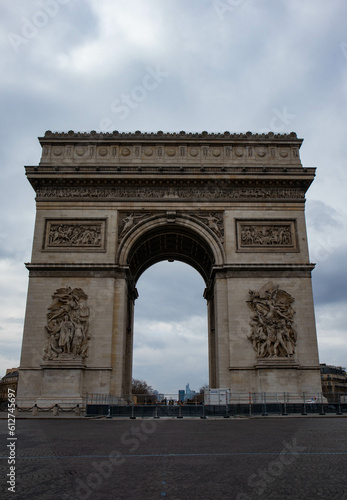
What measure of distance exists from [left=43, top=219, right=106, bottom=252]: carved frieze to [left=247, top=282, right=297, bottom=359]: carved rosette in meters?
9.05

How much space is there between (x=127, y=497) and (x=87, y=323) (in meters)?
20.2

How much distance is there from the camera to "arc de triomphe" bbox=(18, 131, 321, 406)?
75.2 feet

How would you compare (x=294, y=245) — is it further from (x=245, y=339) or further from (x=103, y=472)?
(x=103, y=472)

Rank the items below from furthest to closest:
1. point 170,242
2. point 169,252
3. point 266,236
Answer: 1. point 169,252
2. point 170,242
3. point 266,236

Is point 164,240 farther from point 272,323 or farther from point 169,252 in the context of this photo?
point 272,323

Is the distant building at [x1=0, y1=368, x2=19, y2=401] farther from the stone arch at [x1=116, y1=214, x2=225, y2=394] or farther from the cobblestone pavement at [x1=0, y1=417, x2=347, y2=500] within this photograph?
the cobblestone pavement at [x1=0, y1=417, x2=347, y2=500]

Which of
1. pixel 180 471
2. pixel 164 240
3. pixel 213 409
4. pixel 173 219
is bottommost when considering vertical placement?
pixel 180 471

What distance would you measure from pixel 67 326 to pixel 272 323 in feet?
35.1

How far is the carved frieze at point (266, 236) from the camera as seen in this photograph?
25.2 m

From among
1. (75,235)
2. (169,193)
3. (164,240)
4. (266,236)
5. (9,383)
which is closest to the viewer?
(75,235)

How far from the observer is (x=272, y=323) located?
23516 millimetres

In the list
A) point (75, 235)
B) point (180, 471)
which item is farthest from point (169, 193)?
point (180, 471)

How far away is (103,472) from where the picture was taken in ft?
15.9

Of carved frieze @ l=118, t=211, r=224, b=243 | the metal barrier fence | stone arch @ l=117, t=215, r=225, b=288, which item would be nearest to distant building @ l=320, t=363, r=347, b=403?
stone arch @ l=117, t=215, r=225, b=288
